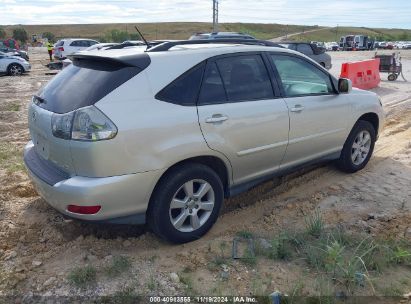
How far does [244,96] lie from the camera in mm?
3873

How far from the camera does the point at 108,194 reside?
3088mm

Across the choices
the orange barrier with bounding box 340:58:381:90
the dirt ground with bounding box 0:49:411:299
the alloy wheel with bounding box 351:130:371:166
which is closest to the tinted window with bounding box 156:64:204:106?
the dirt ground with bounding box 0:49:411:299

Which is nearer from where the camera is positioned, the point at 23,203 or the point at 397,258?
the point at 397,258

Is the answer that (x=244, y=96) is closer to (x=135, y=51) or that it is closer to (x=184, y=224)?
(x=135, y=51)

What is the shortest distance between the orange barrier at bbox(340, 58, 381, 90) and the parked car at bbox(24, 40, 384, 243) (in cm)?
854

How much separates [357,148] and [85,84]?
369 cm

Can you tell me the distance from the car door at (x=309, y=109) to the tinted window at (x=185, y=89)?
105cm

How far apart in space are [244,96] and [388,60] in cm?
1404

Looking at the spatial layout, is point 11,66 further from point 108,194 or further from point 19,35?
point 19,35

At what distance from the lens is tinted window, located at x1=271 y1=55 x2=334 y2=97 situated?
14.1ft

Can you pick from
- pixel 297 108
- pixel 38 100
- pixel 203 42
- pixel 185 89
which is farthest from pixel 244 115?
pixel 38 100

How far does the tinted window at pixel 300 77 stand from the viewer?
429 centimetres

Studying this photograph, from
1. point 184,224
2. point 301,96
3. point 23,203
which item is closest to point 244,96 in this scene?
point 301,96

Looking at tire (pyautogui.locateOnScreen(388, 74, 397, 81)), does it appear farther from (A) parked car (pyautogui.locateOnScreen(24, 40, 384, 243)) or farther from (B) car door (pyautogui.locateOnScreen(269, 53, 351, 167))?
(A) parked car (pyautogui.locateOnScreen(24, 40, 384, 243))
